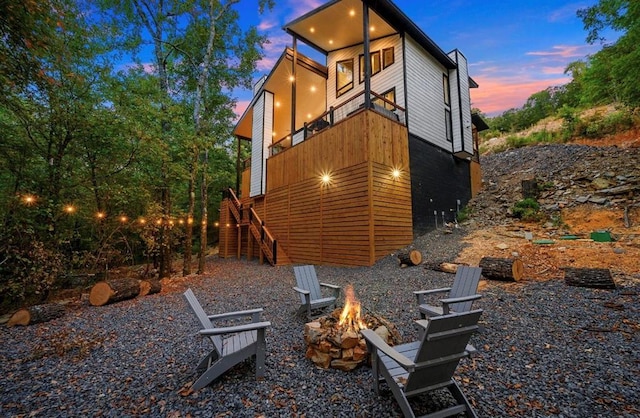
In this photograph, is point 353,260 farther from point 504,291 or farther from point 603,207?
point 603,207

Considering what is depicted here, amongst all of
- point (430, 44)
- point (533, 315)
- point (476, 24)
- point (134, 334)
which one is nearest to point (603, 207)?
point (533, 315)

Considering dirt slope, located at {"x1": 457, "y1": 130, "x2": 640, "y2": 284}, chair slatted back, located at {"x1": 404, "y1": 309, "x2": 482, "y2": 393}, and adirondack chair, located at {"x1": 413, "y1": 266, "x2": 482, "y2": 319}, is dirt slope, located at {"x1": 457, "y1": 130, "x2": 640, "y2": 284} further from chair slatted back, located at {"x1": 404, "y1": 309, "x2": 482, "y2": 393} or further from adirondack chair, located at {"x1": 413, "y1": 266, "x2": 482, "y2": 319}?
chair slatted back, located at {"x1": 404, "y1": 309, "x2": 482, "y2": 393}

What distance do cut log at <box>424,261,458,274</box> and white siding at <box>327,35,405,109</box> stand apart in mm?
6110

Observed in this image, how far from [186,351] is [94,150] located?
18.4 feet

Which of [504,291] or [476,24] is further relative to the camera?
[476,24]

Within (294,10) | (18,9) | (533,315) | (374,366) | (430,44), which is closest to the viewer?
(374,366)

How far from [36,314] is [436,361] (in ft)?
20.8

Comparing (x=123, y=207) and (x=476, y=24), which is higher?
(x=476, y=24)

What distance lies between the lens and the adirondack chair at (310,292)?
4.09 meters

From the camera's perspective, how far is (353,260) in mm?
7922

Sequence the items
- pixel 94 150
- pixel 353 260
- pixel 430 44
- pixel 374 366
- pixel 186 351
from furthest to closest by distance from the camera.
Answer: pixel 430 44 < pixel 353 260 < pixel 94 150 < pixel 186 351 < pixel 374 366

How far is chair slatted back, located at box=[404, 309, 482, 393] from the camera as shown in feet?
5.66

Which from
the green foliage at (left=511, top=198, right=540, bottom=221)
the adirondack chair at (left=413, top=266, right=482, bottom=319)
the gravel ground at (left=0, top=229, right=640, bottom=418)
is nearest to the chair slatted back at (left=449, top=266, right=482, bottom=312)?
the adirondack chair at (left=413, top=266, right=482, bottom=319)

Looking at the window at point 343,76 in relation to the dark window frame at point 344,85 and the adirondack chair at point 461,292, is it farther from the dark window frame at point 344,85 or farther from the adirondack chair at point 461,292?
the adirondack chair at point 461,292
